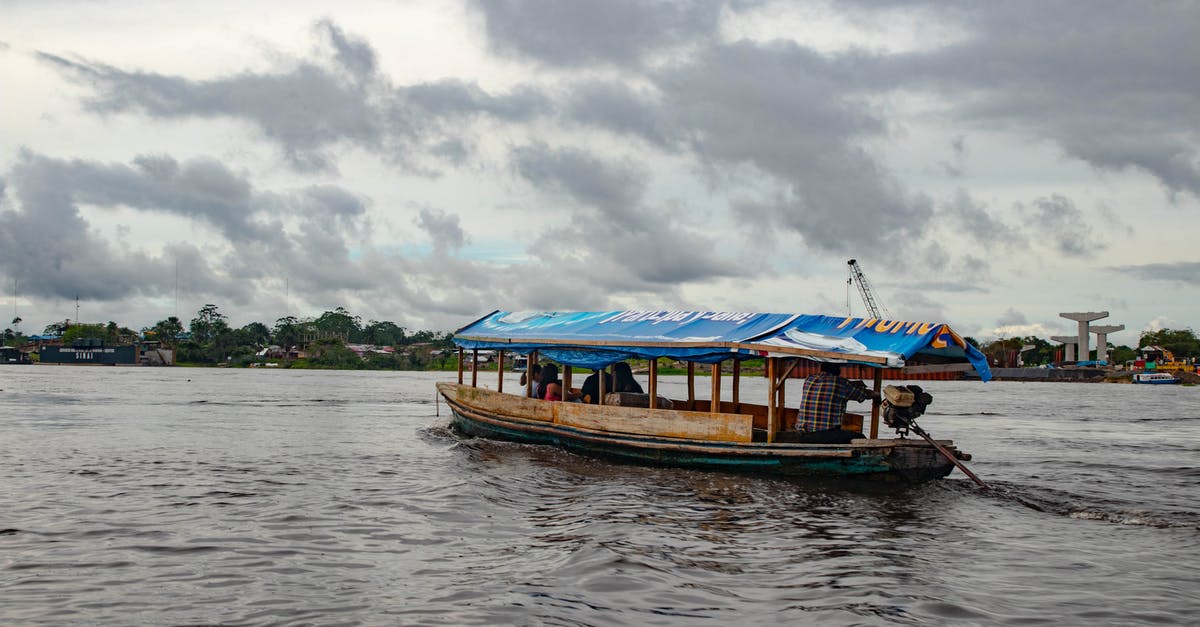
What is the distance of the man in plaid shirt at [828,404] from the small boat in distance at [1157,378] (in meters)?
77.0

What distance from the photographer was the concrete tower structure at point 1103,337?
98.3 meters

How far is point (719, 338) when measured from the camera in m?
13.2

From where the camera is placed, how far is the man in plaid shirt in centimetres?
1208

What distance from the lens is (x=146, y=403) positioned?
32.0 metres

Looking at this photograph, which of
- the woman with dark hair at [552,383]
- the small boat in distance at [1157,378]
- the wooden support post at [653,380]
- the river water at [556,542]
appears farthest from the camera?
the small boat in distance at [1157,378]

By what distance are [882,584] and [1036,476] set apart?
354 inches

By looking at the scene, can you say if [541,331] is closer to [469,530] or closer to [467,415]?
[467,415]

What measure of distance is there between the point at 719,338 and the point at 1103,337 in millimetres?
103947

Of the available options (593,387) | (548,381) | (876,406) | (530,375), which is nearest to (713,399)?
(876,406)

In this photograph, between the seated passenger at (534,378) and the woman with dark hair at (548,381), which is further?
the seated passenger at (534,378)

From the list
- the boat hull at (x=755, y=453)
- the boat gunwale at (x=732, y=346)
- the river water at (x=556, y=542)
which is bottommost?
the river water at (x=556, y=542)

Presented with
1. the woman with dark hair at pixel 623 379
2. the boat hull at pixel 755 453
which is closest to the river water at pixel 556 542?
the boat hull at pixel 755 453

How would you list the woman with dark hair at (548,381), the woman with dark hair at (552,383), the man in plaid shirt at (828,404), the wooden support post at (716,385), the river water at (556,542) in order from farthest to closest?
the woman with dark hair at (548,381)
the woman with dark hair at (552,383)
the wooden support post at (716,385)
the man in plaid shirt at (828,404)
the river water at (556,542)

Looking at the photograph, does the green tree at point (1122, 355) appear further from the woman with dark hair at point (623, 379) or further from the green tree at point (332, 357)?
the woman with dark hair at point (623, 379)
